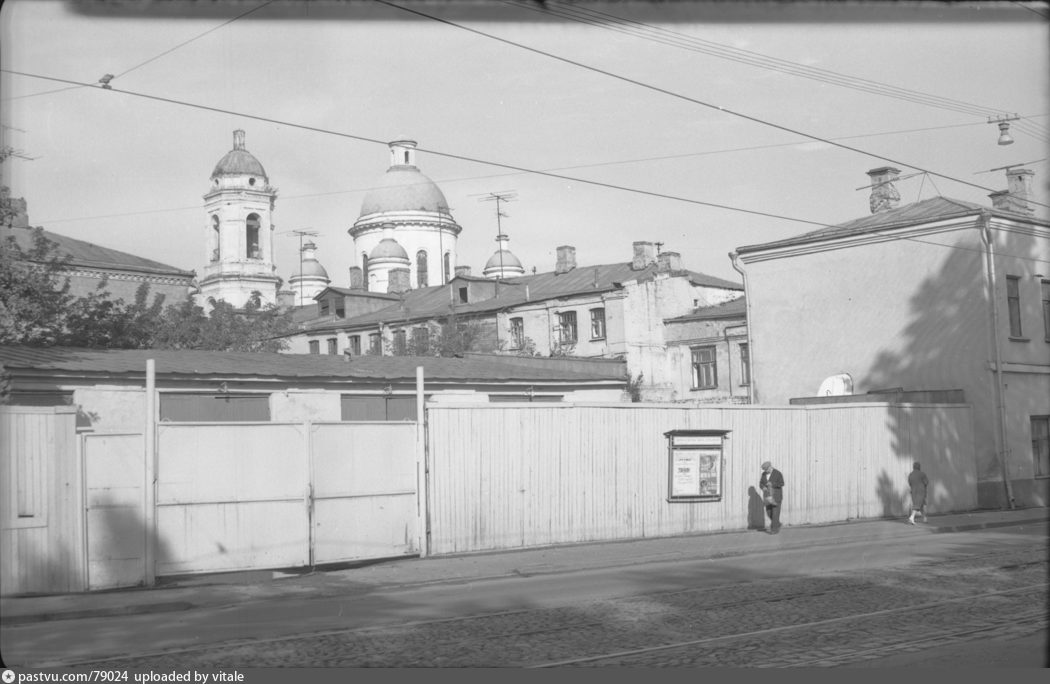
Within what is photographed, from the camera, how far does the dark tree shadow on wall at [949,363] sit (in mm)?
29891

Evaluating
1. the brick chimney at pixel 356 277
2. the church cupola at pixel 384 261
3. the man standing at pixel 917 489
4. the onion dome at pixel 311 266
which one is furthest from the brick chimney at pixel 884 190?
the onion dome at pixel 311 266

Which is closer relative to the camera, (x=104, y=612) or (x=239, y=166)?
(x=104, y=612)

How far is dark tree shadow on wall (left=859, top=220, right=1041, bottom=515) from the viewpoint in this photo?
1177 inches

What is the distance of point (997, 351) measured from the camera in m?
31.7

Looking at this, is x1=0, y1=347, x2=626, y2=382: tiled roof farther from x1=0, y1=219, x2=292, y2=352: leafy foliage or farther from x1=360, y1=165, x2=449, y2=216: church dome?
x1=360, y1=165, x2=449, y2=216: church dome

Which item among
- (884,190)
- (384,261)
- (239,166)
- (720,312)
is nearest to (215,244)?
(239,166)

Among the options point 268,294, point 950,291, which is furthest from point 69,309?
point 268,294

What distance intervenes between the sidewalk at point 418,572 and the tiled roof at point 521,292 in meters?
30.9

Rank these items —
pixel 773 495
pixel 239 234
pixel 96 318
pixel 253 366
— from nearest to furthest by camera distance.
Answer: pixel 773 495
pixel 253 366
pixel 96 318
pixel 239 234

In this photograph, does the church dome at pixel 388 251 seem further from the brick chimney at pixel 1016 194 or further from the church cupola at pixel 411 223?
the brick chimney at pixel 1016 194

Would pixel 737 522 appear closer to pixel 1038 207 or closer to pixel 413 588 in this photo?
pixel 413 588

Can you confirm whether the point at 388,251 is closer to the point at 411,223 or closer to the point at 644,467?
the point at 411,223

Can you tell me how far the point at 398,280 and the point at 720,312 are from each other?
104 ft

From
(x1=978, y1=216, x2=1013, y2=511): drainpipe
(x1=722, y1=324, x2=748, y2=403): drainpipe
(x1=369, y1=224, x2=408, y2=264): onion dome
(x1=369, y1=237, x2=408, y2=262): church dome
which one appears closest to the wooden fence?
(x1=978, y1=216, x2=1013, y2=511): drainpipe
